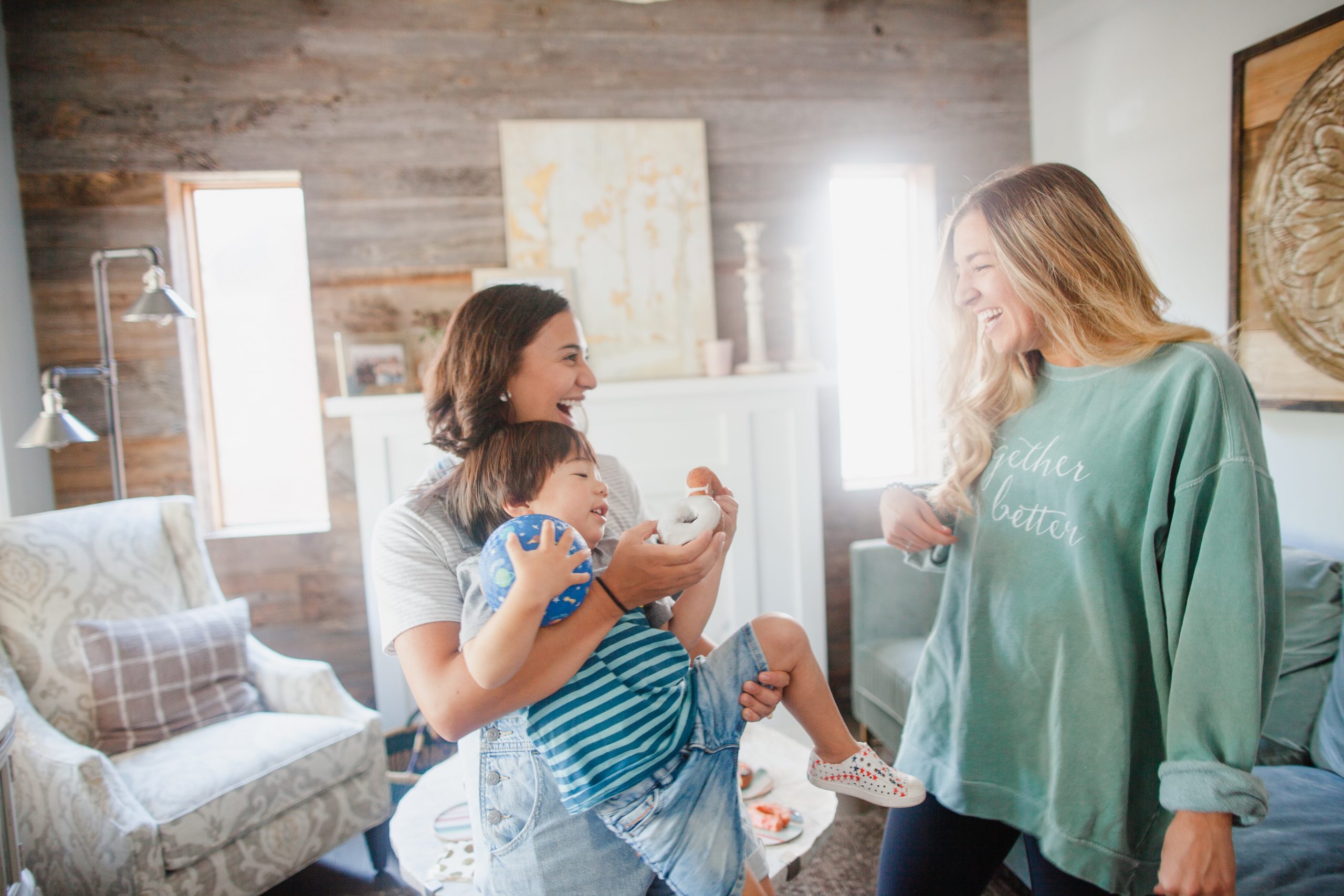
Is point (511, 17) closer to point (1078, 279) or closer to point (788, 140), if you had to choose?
point (788, 140)

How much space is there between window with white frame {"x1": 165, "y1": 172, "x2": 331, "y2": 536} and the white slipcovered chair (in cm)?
56

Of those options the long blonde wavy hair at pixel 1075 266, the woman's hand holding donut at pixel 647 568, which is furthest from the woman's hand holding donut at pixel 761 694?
the long blonde wavy hair at pixel 1075 266

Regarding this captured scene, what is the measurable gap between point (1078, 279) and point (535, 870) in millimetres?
1048

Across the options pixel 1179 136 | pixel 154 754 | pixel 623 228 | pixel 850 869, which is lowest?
pixel 850 869

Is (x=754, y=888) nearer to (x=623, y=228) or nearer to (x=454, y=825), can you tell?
(x=454, y=825)

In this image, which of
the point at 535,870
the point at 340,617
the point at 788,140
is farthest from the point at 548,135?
the point at 535,870

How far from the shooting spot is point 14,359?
2.73 meters

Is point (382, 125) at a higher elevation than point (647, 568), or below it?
higher

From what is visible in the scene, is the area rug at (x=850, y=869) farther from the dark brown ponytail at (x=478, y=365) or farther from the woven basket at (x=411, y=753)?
the dark brown ponytail at (x=478, y=365)

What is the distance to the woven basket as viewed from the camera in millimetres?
2762

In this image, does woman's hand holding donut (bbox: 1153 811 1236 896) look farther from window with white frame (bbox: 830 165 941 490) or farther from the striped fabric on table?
window with white frame (bbox: 830 165 941 490)

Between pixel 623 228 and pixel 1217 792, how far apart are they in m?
2.69

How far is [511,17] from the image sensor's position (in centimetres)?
301

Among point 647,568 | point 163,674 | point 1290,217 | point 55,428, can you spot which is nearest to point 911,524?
point 647,568
